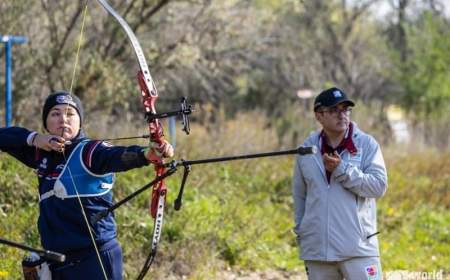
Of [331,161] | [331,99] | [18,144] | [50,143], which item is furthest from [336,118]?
[18,144]

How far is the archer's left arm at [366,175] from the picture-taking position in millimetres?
5043

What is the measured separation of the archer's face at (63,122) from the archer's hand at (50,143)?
9cm

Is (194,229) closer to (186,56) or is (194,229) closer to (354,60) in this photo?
(186,56)

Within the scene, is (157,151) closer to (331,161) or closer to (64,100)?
(64,100)

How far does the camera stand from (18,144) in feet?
15.5

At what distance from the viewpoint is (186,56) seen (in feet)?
41.9

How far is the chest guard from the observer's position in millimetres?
4445

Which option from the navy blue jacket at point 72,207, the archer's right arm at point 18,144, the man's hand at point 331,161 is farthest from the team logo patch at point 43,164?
the man's hand at point 331,161

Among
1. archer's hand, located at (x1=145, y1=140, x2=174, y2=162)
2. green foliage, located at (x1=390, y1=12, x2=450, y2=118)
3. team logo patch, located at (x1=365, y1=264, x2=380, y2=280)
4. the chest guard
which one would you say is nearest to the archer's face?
the chest guard

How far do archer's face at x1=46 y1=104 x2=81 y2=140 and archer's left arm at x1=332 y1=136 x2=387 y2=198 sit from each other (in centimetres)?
158

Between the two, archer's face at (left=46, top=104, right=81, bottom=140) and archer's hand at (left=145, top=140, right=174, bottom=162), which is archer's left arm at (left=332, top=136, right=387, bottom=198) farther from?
archer's face at (left=46, top=104, right=81, bottom=140)

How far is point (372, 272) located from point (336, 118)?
96 cm

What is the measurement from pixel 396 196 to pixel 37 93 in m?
5.28

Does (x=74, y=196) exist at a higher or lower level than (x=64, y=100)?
lower
